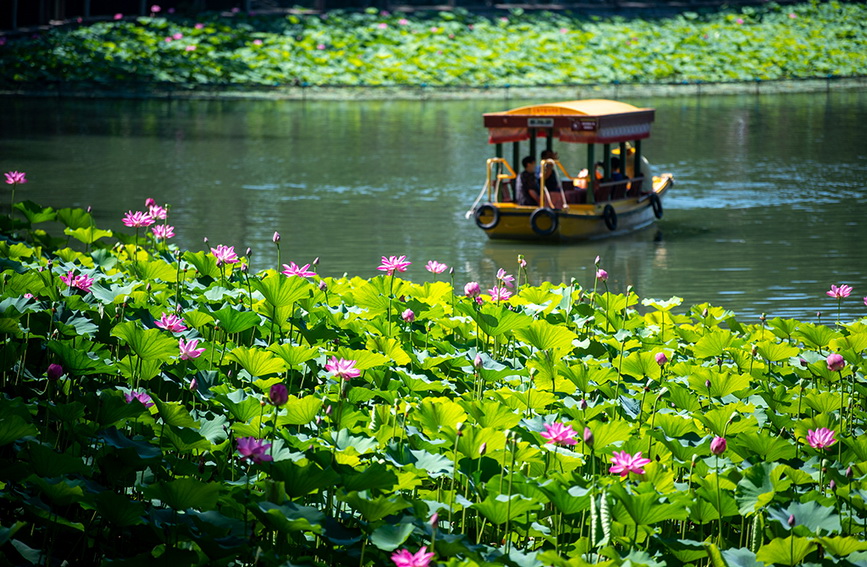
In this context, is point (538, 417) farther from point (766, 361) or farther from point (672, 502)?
point (766, 361)

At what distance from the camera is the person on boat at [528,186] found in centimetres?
1306

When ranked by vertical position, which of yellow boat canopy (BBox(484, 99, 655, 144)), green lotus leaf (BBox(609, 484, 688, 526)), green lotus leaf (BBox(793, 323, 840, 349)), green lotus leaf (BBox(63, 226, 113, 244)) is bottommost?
green lotus leaf (BBox(609, 484, 688, 526))

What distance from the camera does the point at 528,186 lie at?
13109mm

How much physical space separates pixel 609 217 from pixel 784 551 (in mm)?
10054

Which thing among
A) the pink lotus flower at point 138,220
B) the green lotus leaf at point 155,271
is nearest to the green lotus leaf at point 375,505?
the green lotus leaf at point 155,271

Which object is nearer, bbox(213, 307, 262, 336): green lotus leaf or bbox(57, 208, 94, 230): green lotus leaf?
bbox(213, 307, 262, 336): green lotus leaf

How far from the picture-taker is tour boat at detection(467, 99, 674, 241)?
12664mm

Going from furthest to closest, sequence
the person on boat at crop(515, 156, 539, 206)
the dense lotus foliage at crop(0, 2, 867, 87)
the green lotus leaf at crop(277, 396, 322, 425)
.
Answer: the dense lotus foliage at crop(0, 2, 867, 87) → the person on boat at crop(515, 156, 539, 206) → the green lotus leaf at crop(277, 396, 322, 425)

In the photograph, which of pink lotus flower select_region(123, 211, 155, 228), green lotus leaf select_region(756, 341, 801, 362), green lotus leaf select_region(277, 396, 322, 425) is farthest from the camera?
pink lotus flower select_region(123, 211, 155, 228)

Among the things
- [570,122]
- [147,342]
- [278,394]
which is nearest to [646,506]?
[278,394]

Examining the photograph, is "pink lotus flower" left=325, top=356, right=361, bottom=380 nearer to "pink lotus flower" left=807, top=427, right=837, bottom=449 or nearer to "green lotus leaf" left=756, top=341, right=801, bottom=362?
"pink lotus flower" left=807, top=427, right=837, bottom=449

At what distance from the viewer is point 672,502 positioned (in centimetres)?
334

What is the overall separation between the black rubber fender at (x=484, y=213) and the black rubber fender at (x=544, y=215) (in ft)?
1.27

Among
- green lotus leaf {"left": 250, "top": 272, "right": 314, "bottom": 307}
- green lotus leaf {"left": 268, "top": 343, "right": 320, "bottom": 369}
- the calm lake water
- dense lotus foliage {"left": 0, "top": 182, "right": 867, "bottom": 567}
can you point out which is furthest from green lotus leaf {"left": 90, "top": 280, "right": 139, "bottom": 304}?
the calm lake water
